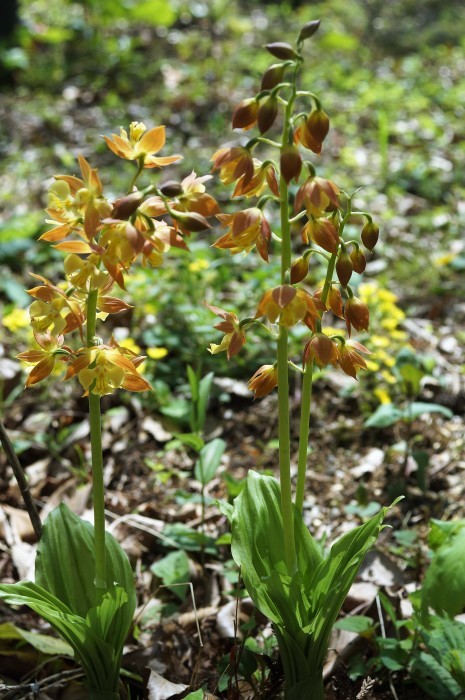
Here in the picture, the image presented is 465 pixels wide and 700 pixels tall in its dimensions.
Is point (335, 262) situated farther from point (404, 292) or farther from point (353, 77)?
point (353, 77)

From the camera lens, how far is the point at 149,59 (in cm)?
701

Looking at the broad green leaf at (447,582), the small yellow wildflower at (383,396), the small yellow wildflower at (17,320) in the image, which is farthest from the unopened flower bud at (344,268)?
the small yellow wildflower at (17,320)

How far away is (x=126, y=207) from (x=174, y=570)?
1.34 metres

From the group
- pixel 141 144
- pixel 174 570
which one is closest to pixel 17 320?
pixel 174 570

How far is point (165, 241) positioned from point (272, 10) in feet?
25.5

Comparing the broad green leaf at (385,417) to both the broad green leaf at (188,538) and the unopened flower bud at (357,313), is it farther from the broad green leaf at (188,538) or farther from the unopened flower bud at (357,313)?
the unopened flower bud at (357,313)

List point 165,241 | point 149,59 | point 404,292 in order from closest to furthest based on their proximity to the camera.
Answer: point 165,241 < point 404,292 < point 149,59

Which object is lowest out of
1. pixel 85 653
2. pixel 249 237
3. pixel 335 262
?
pixel 85 653

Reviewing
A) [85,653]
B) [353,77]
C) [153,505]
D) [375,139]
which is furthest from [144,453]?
[353,77]

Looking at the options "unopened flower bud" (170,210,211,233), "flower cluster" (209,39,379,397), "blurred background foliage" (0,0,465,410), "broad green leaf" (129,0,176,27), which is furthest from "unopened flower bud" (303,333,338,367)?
"broad green leaf" (129,0,176,27)

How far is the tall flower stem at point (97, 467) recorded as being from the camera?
167cm

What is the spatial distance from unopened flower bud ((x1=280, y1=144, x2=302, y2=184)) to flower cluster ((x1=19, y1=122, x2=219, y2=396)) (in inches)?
6.3

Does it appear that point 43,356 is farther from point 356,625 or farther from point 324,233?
point 356,625

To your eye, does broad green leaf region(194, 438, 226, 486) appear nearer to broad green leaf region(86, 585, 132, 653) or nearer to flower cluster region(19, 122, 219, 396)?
broad green leaf region(86, 585, 132, 653)
